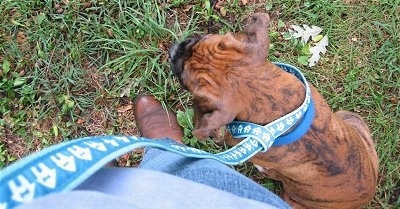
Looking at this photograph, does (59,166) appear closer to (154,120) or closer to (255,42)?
(255,42)

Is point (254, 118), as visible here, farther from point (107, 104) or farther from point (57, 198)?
point (57, 198)

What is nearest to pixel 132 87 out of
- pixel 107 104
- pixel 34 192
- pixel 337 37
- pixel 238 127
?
pixel 107 104

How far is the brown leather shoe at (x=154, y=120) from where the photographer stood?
157 inches

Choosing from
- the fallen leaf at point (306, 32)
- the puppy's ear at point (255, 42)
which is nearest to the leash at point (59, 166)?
the puppy's ear at point (255, 42)

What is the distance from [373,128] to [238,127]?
4.40ft

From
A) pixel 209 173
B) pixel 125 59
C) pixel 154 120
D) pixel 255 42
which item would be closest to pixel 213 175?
pixel 209 173

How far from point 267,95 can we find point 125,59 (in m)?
1.39

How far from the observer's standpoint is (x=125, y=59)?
4.09 m

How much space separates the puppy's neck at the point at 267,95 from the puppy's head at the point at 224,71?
46mm

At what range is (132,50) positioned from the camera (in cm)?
405

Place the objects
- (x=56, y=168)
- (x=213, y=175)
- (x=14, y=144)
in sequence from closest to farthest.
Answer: (x=56, y=168), (x=213, y=175), (x=14, y=144)

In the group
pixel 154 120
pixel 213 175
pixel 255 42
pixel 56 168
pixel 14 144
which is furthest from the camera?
pixel 14 144

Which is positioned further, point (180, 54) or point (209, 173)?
point (180, 54)

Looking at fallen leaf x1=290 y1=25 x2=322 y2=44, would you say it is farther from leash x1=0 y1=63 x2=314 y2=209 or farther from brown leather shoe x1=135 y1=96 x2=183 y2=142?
leash x1=0 y1=63 x2=314 y2=209
